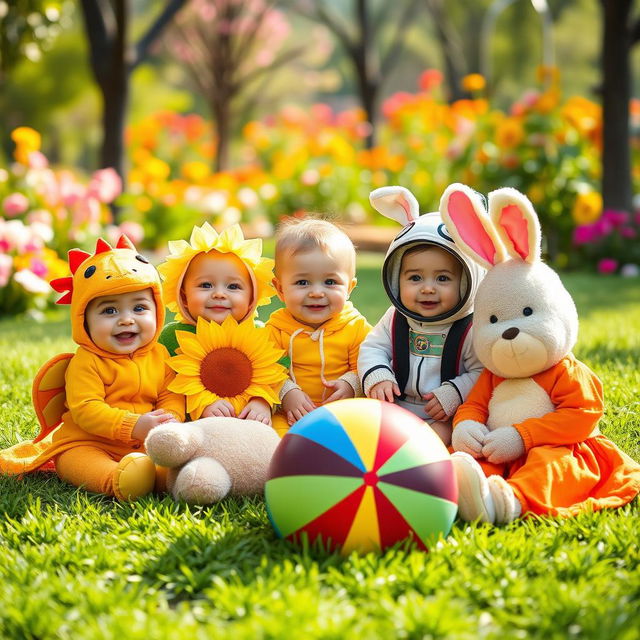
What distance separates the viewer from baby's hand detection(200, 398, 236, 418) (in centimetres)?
370

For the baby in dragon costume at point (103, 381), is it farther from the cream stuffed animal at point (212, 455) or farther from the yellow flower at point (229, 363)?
the cream stuffed animal at point (212, 455)

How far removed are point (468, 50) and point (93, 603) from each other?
3770 centimetres

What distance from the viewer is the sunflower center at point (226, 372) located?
3.82 meters

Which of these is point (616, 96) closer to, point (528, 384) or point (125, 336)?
point (528, 384)

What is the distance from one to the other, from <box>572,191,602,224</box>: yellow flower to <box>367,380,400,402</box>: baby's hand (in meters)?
7.77

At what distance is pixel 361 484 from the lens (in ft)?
8.93

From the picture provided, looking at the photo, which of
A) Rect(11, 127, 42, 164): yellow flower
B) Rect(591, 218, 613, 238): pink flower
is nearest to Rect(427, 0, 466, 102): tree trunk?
Rect(591, 218, 613, 238): pink flower

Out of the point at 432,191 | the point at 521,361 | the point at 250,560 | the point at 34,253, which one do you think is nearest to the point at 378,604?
the point at 250,560

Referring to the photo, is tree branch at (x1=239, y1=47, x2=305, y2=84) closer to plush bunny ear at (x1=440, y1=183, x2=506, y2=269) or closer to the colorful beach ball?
plush bunny ear at (x1=440, y1=183, x2=506, y2=269)

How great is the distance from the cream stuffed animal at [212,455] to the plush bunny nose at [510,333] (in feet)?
3.16

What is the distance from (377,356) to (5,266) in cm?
493

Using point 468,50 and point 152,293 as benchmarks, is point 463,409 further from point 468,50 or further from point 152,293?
point 468,50

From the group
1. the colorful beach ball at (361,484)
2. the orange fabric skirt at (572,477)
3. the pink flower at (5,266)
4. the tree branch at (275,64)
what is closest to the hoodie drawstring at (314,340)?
the orange fabric skirt at (572,477)

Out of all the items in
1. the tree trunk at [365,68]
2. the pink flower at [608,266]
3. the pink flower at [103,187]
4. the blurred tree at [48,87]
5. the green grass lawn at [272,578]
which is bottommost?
the green grass lawn at [272,578]
